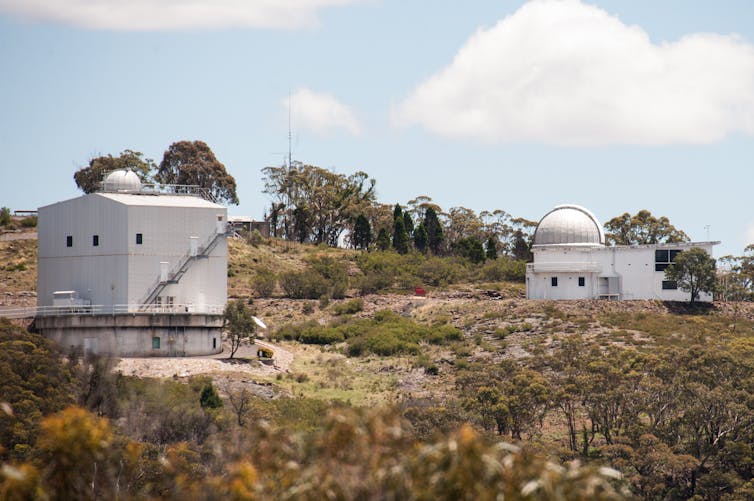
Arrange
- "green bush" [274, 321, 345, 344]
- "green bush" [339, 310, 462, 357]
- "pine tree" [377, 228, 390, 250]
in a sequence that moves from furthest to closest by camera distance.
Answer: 1. "pine tree" [377, 228, 390, 250]
2. "green bush" [274, 321, 345, 344]
3. "green bush" [339, 310, 462, 357]

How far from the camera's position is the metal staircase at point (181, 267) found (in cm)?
5284

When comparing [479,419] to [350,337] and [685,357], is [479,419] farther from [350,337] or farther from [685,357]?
[350,337]

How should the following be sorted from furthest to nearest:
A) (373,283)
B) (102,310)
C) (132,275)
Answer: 1. (373,283)
2. (132,275)
3. (102,310)

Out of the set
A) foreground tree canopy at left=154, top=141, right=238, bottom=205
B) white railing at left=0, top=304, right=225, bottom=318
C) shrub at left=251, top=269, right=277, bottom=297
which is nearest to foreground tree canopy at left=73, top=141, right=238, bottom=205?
foreground tree canopy at left=154, top=141, right=238, bottom=205

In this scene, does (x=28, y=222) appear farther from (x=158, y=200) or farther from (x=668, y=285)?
(x=668, y=285)

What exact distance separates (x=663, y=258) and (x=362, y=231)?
106 feet

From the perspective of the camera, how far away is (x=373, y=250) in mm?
89312

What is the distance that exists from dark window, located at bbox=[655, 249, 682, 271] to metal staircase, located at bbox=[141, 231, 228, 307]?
25977 mm

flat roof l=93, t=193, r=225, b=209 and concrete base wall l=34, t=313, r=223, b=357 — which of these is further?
flat roof l=93, t=193, r=225, b=209

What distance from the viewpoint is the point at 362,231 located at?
9406cm

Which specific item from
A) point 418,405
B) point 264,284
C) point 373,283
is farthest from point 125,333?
point 373,283

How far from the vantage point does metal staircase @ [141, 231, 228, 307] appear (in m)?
52.8

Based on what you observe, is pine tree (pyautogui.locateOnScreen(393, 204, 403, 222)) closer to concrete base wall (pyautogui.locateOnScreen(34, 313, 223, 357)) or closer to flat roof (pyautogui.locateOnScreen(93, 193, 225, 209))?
flat roof (pyautogui.locateOnScreen(93, 193, 225, 209))

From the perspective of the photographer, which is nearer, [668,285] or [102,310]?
[102,310]
